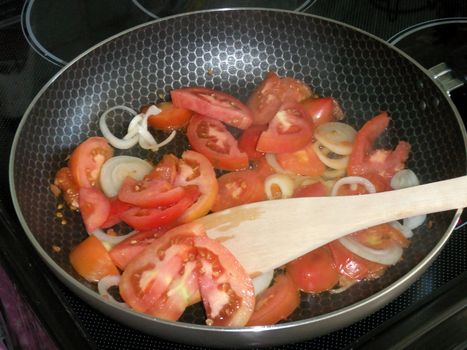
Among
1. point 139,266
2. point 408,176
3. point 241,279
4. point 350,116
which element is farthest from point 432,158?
point 139,266

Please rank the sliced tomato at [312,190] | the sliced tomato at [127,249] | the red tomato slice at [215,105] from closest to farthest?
1. the sliced tomato at [127,249]
2. the sliced tomato at [312,190]
3. the red tomato slice at [215,105]

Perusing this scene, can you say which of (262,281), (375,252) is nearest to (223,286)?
(262,281)

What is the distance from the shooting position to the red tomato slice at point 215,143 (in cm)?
125

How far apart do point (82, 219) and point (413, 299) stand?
67cm

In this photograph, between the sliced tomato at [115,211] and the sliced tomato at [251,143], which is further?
the sliced tomato at [251,143]

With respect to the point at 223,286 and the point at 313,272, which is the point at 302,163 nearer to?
the point at 313,272

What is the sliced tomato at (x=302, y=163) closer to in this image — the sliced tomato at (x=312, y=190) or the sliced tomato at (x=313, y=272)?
the sliced tomato at (x=312, y=190)

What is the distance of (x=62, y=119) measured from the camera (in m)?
1.33

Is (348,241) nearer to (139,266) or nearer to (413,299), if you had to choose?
Result: (413,299)

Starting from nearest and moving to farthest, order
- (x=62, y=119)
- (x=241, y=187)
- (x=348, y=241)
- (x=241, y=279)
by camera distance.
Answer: (x=241, y=279)
(x=348, y=241)
(x=241, y=187)
(x=62, y=119)

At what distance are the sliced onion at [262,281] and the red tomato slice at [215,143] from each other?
0.28 meters

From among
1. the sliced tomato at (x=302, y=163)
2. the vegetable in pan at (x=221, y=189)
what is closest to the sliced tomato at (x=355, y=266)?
the vegetable in pan at (x=221, y=189)

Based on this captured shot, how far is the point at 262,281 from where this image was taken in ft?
3.51

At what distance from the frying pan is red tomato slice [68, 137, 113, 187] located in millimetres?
60
